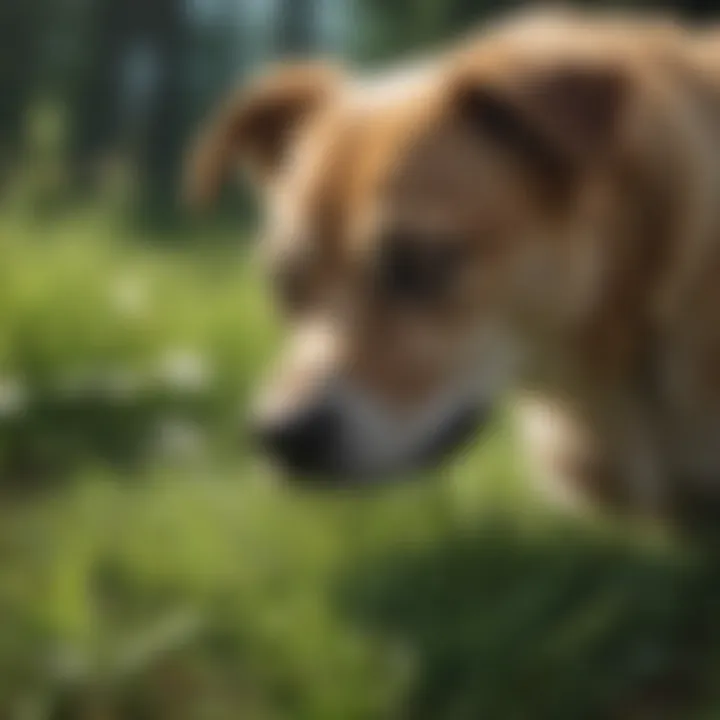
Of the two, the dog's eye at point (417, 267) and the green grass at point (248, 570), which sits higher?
the dog's eye at point (417, 267)

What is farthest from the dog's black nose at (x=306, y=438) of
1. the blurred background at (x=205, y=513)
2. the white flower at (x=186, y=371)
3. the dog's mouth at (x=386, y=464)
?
the white flower at (x=186, y=371)

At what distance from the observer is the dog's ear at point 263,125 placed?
6.00 feet

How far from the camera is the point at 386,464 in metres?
1.62

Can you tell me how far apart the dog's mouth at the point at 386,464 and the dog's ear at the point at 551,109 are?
0.30 meters

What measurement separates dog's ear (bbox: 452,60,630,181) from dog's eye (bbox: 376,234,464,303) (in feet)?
0.44

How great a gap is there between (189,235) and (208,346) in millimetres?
278

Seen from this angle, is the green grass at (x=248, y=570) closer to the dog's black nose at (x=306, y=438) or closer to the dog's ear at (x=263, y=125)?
the dog's black nose at (x=306, y=438)

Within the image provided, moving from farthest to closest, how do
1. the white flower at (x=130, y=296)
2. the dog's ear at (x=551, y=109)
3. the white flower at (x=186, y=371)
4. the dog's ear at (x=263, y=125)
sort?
the white flower at (x=130, y=296)
the white flower at (x=186, y=371)
the dog's ear at (x=263, y=125)
the dog's ear at (x=551, y=109)

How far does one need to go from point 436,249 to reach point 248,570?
1.31 ft

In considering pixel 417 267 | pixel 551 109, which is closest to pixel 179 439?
pixel 417 267

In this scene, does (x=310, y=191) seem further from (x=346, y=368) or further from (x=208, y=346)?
(x=208, y=346)

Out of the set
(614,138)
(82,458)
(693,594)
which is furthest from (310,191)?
(693,594)

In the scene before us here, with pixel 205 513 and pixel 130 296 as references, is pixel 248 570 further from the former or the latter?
pixel 130 296

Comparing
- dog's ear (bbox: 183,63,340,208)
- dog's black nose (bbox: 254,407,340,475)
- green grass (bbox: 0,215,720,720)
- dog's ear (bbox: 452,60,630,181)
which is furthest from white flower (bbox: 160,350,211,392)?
dog's ear (bbox: 452,60,630,181)
